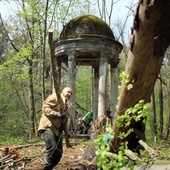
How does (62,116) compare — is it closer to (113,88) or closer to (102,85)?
(102,85)

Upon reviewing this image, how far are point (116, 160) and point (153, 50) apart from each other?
3.92 feet

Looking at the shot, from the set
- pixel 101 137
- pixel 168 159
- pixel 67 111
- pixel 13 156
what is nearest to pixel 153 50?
pixel 101 137

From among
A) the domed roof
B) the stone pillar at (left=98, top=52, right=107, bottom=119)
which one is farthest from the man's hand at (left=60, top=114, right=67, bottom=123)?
the domed roof

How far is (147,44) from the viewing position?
6.03 ft

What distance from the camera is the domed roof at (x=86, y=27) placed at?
1376 cm

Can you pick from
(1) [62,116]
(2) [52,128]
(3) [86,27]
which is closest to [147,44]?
(1) [62,116]

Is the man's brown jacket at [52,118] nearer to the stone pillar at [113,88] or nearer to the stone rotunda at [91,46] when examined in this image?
the stone rotunda at [91,46]

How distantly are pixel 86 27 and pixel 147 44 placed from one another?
1222 centimetres

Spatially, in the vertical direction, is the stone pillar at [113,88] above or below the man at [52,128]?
above

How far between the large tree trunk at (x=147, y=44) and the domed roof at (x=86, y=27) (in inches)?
451

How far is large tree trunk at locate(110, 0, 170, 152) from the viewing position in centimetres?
169

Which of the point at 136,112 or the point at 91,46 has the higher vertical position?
the point at 91,46

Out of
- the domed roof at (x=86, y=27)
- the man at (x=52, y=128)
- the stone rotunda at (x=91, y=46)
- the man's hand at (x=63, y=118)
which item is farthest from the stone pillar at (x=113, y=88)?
the man's hand at (x=63, y=118)

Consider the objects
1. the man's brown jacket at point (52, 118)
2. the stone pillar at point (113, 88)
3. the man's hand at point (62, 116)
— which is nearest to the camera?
the man's hand at point (62, 116)
